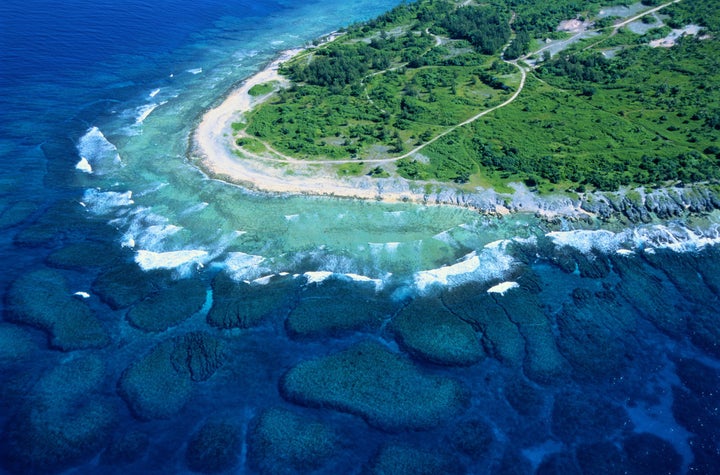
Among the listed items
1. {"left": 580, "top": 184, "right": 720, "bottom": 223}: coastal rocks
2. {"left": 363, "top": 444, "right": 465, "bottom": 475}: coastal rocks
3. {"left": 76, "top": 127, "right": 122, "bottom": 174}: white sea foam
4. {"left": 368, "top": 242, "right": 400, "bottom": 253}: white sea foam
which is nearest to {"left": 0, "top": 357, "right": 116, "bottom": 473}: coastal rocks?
{"left": 363, "top": 444, "right": 465, "bottom": 475}: coastal rocks

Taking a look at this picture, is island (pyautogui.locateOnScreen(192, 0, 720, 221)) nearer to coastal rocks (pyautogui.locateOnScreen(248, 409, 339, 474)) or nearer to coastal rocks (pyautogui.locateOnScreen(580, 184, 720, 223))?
coastal rocks (pyautogui.locateOnScreen(580, 184, 720, 223))

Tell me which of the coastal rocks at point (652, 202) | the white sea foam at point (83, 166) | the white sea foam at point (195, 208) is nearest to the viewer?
the coastal rocks at point (652, 202)

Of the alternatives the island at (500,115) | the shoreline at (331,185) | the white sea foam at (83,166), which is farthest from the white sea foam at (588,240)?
the white sea foam at (83,166)

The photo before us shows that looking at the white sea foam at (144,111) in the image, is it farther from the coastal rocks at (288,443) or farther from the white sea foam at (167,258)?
the coastal rocks at (288,443)

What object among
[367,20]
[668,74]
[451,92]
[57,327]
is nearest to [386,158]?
[451,92]

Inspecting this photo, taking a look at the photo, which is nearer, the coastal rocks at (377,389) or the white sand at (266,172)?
the coastal rocks at (377,389)

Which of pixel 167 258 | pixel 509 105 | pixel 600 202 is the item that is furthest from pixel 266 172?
pixel 600 202
